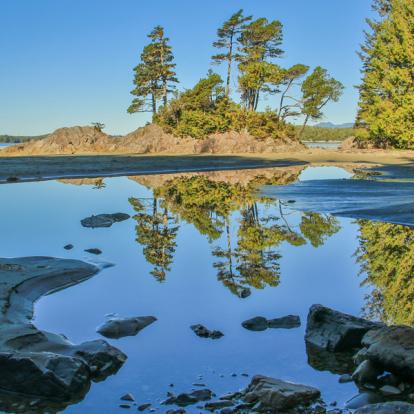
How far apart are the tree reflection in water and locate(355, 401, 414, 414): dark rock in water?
121 inches

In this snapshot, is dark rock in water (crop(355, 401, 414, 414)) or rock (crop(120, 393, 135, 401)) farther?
rock (crop(120, 393, 135, 401))

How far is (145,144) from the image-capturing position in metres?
51.2

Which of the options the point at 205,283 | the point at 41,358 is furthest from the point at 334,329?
the point at 41,358

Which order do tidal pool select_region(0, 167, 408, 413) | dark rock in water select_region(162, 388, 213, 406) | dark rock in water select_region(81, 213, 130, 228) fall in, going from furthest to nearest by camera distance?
dark rock in water select_region(81, 213, 130, 228) → tidal pool select_region(0, 167, 408, 413) → dark rock in water select_region(162, 388, 213, 406)

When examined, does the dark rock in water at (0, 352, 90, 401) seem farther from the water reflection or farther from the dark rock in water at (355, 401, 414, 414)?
the water reflection

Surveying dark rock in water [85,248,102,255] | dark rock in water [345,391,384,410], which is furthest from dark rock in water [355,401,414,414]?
dark rock in water [85,248,102,255]

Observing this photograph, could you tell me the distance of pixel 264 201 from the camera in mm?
15633

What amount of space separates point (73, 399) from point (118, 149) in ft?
163

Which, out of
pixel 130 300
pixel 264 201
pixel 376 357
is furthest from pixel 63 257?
pixel 264 201

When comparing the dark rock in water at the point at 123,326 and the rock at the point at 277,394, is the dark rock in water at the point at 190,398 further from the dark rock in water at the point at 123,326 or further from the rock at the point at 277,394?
the dark rock in water at the point at 123,326

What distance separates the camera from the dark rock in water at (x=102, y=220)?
11.6m

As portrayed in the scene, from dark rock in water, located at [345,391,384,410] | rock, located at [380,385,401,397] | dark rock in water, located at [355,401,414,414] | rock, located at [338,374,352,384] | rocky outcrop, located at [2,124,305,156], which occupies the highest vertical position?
rocky outcrop, located at [2,124,305,156]

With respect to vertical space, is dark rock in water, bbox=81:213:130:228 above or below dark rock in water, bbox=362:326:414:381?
above

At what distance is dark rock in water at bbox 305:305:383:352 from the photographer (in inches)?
189
